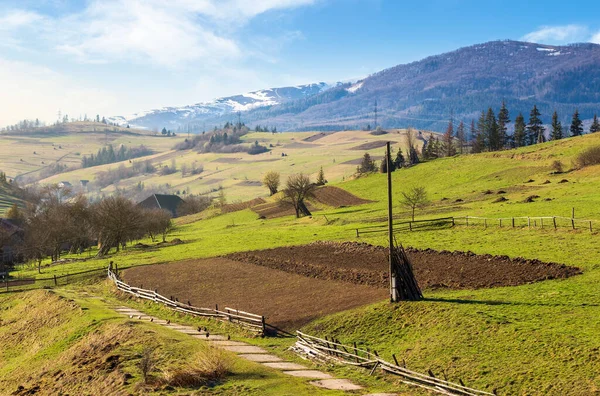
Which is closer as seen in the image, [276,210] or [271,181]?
[276,210]

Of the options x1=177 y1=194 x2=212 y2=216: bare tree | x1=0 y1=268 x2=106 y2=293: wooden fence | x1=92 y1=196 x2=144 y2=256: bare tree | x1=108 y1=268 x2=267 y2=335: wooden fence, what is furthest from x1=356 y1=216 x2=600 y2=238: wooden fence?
x1=177 y1=194 x2=212 y2=216: bare tree

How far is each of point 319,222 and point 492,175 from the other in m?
38.1

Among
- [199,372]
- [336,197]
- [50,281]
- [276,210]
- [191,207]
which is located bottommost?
[191,207]

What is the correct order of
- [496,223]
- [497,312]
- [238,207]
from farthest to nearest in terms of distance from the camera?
[238,207] → [496,223] → [497,312]

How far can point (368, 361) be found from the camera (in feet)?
86.9

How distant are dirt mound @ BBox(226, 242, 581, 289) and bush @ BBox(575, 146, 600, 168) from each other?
5777 centimetres

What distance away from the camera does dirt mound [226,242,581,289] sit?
39.7 m

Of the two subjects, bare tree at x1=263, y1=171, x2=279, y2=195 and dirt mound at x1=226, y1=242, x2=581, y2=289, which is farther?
bare tree at x1=263, y1=171, x2=279, y2=195

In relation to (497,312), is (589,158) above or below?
above

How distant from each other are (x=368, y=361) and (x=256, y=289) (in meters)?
22.3

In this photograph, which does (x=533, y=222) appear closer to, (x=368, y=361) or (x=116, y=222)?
(x=368, y=361)

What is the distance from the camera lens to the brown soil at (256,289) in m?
38.1

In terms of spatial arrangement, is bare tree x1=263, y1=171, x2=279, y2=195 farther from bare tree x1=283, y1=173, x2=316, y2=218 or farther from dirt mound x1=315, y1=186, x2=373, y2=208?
bare tree x1=283, y1=173, x2=316, y2=218

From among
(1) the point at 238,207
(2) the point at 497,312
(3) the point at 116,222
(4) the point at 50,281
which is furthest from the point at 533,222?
(1) the point at 238,207
